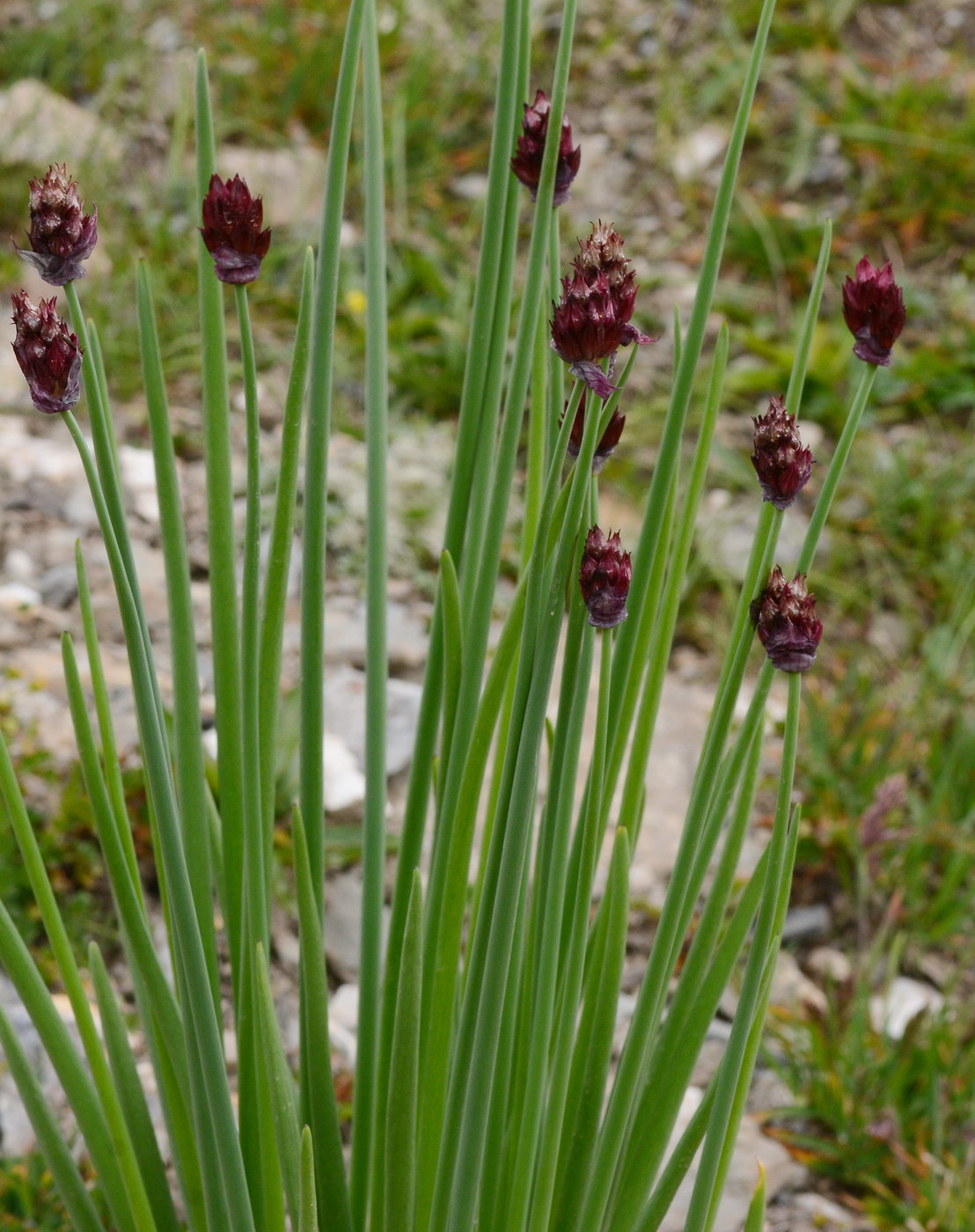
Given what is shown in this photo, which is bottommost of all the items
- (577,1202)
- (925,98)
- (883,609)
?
(577,1202)

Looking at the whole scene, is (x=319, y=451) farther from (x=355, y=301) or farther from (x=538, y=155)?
(x=355, y=301)

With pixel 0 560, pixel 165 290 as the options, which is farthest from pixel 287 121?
pixel 0 560

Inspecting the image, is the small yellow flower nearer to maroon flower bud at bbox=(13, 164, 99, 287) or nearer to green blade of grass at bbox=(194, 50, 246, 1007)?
green blade of grass at bbox=(194, 50, 246, 1007)

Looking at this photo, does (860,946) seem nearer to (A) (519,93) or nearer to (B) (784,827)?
(B) (784,827)

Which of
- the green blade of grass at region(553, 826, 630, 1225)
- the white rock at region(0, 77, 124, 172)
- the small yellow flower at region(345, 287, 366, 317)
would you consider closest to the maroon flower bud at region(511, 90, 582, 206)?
the green blade of grass at region(553, 826, 630, 1225)

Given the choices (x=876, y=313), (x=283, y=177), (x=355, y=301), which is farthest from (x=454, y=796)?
(x=283, y=177)

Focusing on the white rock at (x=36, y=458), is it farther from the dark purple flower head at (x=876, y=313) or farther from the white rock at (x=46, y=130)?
the dark purple flower head at (x=876, y=313)

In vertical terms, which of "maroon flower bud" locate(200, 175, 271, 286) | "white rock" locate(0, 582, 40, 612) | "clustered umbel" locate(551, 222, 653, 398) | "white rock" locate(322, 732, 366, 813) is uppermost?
"white rock" locate(0, 582, 40, 612)
